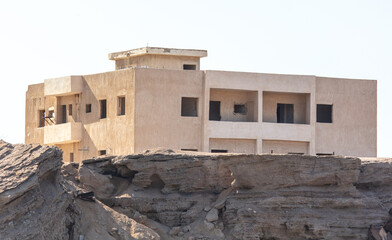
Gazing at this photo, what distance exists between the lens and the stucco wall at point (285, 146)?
3675 cm

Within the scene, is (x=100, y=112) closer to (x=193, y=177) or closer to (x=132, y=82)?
(x=132, y=82)

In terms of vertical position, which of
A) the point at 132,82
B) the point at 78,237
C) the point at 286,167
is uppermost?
the point at 132,82

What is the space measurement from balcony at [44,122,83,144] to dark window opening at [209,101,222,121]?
5164 millimetres

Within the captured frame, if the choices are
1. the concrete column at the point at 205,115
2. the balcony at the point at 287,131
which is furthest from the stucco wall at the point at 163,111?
the balcony at the point at 287,131

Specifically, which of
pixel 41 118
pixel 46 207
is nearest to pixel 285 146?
pixel 41 118

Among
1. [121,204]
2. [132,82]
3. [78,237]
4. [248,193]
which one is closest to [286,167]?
[248,193]

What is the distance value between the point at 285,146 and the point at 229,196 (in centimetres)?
1700

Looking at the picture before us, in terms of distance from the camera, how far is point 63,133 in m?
37.8

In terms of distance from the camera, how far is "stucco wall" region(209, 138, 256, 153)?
3612cm

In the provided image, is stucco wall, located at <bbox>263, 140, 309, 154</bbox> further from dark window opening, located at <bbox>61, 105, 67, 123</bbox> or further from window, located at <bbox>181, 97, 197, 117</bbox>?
dark window opening, located at <bbox>61, 105, 67, 123</bbox>

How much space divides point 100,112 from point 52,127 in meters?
3.02

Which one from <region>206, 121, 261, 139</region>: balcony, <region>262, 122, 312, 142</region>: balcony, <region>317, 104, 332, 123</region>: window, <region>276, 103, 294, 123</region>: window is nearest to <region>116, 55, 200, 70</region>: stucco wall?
<region>206, 121, 261, 139</region>: balcony

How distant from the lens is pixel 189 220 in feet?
65.9

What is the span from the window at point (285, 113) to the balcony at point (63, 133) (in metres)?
7.95
